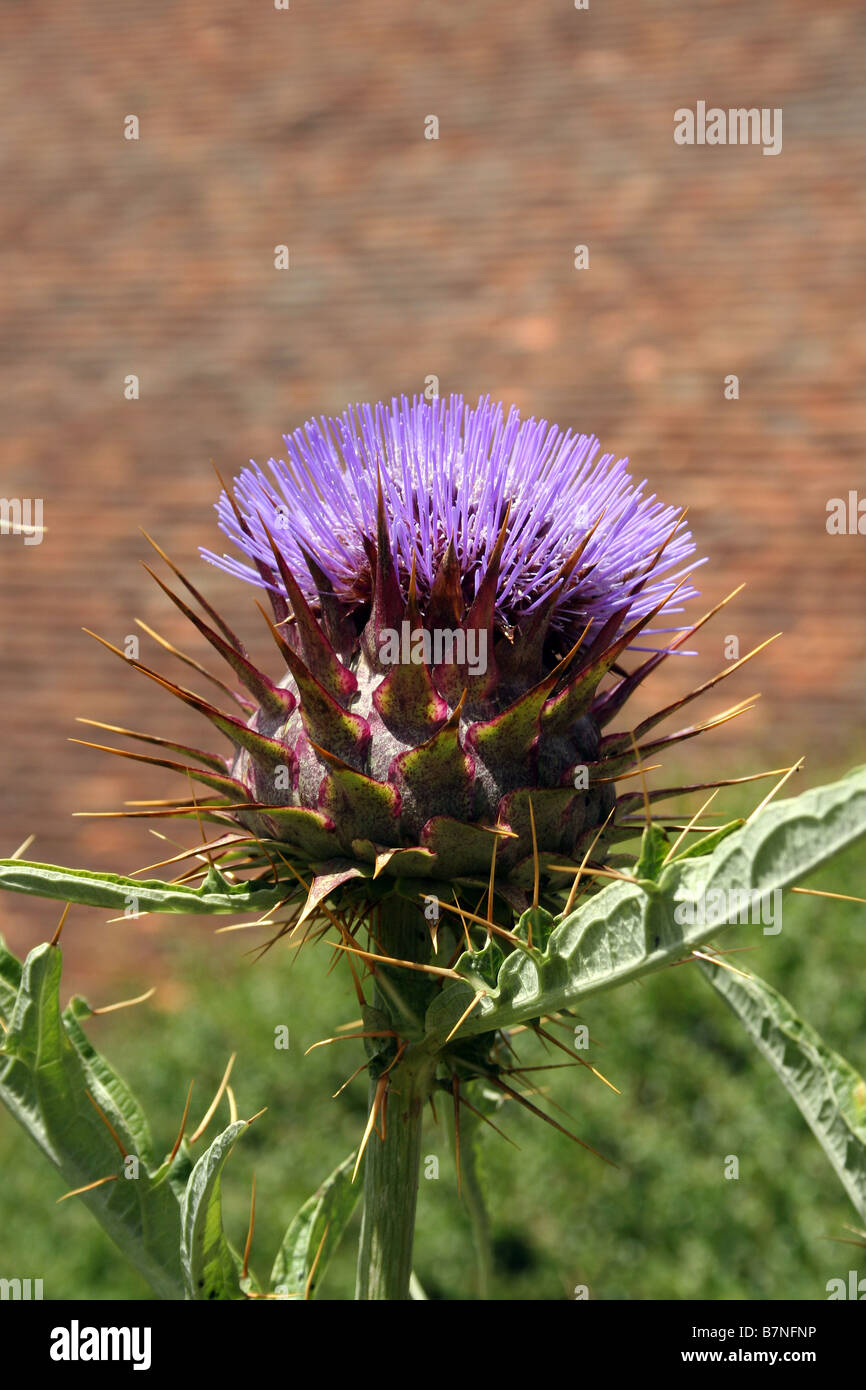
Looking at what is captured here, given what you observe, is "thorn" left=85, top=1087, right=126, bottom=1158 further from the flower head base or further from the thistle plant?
the flower head base

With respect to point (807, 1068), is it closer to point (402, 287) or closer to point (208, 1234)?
point (208, 1234)

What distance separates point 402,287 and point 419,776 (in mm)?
7850

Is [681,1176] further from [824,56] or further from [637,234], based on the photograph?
[824,56]

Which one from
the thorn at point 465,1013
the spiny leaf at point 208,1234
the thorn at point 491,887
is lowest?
the spiny leaf at point 208,1234

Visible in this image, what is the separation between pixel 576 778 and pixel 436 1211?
2.77m

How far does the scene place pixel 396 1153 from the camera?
1.85 m

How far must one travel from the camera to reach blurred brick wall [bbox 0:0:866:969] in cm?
714

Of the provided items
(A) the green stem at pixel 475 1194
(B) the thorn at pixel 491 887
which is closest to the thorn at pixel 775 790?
(B) the thorn at pixel 491 887

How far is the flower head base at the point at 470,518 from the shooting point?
1.85m

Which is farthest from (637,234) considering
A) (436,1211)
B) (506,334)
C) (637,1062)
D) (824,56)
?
(436,1211)

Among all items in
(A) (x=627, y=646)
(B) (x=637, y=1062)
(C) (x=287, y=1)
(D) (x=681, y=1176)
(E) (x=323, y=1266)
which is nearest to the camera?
(A) (x=627, y=646)

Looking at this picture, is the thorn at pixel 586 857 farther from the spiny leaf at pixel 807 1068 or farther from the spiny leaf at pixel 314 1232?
the spiny leaf at pixel 314 1232

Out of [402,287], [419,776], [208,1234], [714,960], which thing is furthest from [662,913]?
[402,287]
